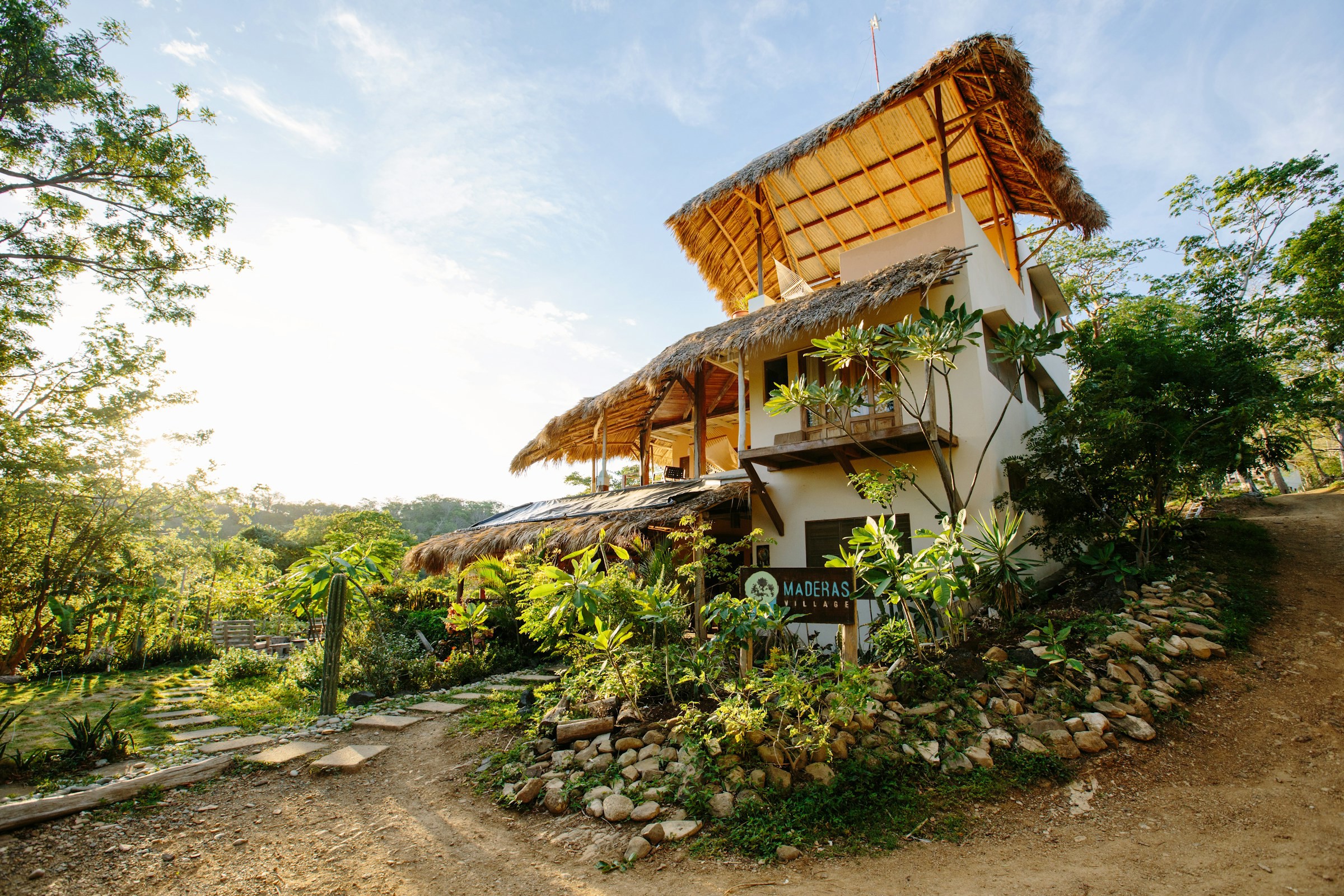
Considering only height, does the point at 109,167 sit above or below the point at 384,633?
above

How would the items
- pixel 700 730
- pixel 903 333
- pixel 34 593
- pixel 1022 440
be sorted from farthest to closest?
pixel 34 593, pixel 1022 440, pixel 903 333, pixel 700 730

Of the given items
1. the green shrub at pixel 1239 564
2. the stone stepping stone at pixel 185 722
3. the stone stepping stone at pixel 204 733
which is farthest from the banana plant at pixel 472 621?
the green shrub at pixel 1239 564

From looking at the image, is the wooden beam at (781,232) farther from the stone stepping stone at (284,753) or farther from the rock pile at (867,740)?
the stone stepping stone at (284,753)

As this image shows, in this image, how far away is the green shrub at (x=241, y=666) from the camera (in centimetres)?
946

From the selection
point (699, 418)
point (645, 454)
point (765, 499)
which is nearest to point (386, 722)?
point (765, 499)

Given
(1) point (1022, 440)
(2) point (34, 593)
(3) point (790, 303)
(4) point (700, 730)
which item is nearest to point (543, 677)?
(4) point (700, 730)

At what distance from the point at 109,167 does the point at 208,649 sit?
924 centimetres

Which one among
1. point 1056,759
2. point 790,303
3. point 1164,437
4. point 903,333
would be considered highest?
point 790,303

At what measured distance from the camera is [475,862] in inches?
128

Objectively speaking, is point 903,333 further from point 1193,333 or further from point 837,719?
point 1193,333

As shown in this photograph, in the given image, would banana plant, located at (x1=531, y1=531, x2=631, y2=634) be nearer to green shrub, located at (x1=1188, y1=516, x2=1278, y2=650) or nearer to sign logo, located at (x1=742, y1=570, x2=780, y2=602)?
sign logo, located at (x1=742, y1=570, x2=780, y2=602)

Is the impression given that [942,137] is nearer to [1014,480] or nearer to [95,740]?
[1014,480]

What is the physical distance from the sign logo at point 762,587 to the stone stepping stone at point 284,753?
4.06 m

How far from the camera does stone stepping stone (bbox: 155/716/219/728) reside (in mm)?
5960
